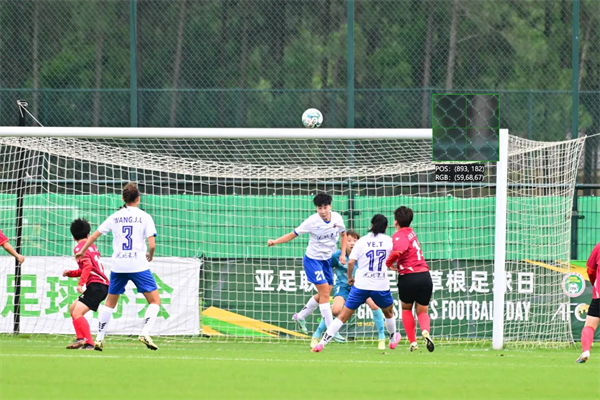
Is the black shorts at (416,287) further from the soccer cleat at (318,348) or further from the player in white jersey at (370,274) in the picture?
the soccer cleat at (318,348)

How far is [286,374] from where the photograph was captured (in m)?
8.12

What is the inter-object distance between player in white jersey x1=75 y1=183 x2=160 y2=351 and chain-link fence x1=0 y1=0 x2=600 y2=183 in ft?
21.4

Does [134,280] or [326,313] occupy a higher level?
[134,280]

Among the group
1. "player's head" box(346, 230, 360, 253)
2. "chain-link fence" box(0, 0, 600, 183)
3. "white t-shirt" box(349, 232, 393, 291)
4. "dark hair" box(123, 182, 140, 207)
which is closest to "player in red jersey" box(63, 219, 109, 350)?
"dark hair" box(123, 182, 140, 207)

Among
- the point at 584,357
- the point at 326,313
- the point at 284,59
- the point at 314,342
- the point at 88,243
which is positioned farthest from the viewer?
the point at 284,59

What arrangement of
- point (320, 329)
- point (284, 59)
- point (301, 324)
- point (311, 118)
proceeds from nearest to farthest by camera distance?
point (320, 329)
point (301, 324)
point (311, 118)
point (284, 59)

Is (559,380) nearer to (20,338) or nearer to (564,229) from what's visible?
(564,229)

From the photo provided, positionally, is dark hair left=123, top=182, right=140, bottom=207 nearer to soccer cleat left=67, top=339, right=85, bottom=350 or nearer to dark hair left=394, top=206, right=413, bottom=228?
soccer cleat left=67, top=339, right=85, bottom=350

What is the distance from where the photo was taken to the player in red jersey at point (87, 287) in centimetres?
1052

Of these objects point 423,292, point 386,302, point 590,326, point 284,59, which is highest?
Result: point 284,59

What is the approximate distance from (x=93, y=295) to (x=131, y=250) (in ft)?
2.90

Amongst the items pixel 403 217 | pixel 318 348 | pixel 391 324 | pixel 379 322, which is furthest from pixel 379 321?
pixel 403 217

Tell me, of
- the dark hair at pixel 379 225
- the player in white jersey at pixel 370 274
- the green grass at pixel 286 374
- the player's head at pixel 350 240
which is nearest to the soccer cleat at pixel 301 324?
the player's head at pixel 350 240

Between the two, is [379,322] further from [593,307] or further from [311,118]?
[311,118]
